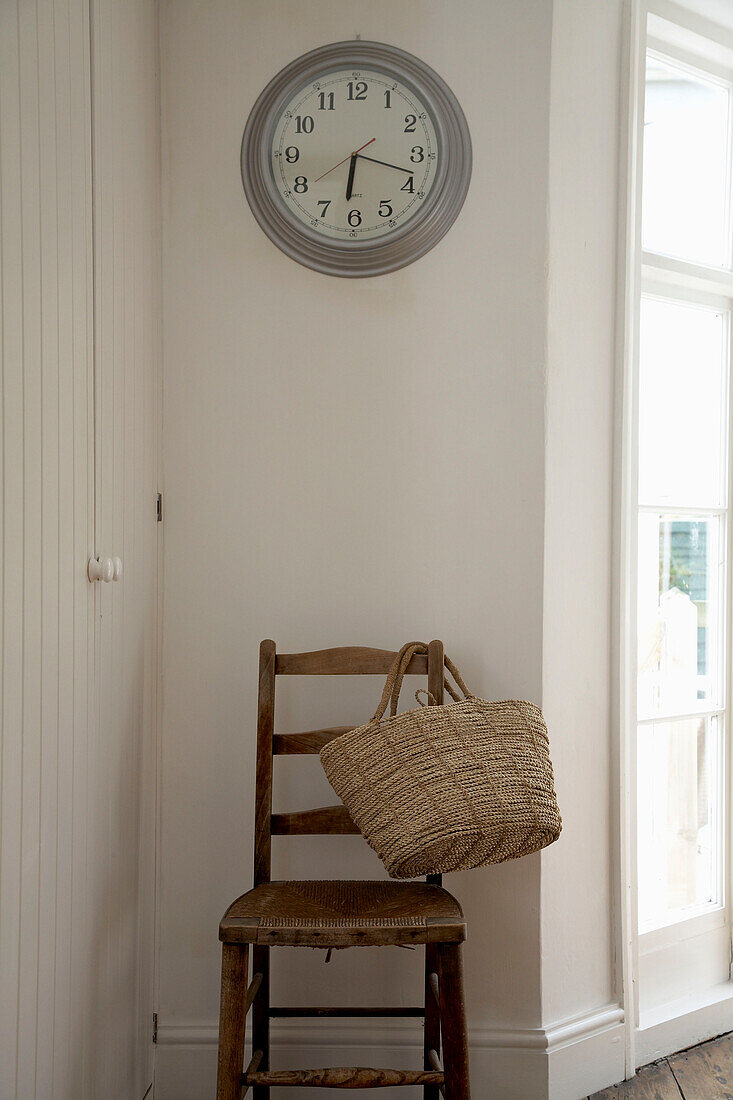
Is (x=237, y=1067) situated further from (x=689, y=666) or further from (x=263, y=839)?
(x=689, y=666)

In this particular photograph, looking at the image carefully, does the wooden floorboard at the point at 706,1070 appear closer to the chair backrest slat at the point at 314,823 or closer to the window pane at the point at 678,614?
the window pane at the point at 678,614

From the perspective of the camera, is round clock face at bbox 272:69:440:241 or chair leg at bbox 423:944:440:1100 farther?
round clock face at bbox 272:69:440:241

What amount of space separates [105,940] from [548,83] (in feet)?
5.80

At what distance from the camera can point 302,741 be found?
145 centimetres

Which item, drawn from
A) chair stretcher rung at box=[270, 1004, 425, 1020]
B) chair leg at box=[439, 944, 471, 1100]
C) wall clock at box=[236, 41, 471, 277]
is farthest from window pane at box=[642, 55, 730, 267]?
chair stretcher rung at box=[270, 1004, 425, 1020]

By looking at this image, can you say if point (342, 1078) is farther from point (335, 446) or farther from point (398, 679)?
point (335, 446)

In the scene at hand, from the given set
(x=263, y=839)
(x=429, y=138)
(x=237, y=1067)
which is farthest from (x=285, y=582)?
(x=429, y=138)

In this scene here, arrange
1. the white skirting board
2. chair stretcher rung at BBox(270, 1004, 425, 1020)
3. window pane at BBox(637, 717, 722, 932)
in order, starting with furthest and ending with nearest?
window pane at BBox(637, 717, 722, 932), the white skirting board, chair stretcher rung at BBox(270, 1004, 425, 1020)

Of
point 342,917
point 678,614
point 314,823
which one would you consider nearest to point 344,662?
point 314,823

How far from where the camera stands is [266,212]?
157 cm

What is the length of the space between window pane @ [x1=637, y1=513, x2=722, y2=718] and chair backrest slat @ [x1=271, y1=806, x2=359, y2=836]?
2.64 ft

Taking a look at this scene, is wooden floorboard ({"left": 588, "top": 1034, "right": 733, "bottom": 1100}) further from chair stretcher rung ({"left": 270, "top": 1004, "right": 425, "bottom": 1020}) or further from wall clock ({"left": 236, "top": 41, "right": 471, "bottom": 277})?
wall clock ({"left": 236, "top": 41, "right": 471, "bottom": 277})

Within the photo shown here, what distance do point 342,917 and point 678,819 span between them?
41.7 inches

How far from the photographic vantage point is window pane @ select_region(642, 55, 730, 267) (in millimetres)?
1870
